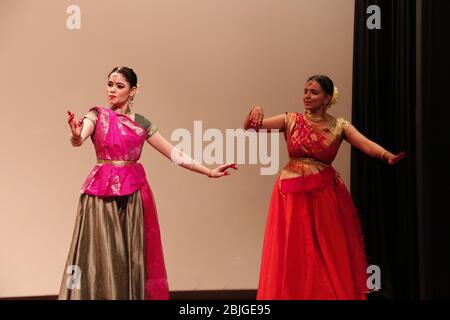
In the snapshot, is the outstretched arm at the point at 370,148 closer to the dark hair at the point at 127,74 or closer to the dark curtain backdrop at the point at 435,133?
the dark curtain backdrop at the point at 435,133

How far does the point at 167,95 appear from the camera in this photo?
3.21 metres

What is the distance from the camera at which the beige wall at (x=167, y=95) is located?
3.14 meters

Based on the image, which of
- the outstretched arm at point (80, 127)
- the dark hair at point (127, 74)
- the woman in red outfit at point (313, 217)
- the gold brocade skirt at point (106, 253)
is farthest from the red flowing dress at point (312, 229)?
the outstretched arm at point (80, 127)

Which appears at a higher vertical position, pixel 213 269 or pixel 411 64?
pixel 411 64

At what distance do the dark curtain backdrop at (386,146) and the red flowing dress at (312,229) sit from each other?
0.46 m

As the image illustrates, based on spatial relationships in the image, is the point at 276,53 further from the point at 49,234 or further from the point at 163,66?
the point at 49,234

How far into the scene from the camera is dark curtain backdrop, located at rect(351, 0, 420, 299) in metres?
3.08

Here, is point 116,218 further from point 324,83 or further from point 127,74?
point 324,83

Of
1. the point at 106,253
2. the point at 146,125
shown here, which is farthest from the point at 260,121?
the point at 106,253

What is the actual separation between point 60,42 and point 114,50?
28 cm

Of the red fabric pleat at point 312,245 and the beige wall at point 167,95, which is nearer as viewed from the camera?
the red fabric pleat at point 312,245

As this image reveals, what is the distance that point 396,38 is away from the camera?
3.15 m
